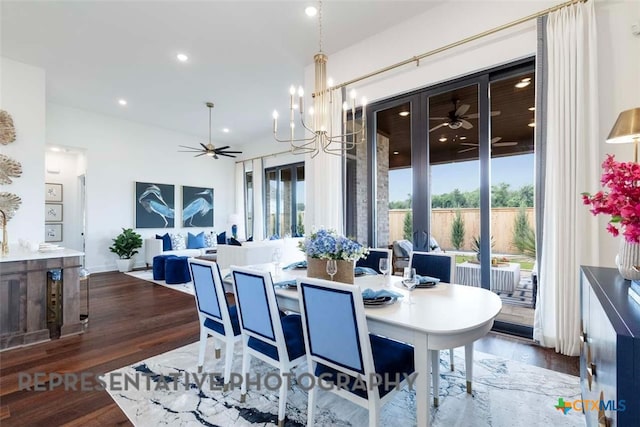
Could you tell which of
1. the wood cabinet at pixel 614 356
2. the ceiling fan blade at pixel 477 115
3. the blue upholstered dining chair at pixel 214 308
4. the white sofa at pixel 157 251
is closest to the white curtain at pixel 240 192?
the white sofa at pixel 157 251

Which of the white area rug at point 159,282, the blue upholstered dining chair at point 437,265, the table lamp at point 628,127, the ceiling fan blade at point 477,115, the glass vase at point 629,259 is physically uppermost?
the ceiling fan blade at point 477,115

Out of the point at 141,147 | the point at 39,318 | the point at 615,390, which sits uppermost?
the point at 141,147

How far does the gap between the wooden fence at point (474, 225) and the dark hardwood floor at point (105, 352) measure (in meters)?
1.01

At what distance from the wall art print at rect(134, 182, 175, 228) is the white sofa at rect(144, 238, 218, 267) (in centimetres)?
53

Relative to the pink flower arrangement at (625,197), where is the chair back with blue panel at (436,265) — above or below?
below

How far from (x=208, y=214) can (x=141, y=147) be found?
2.40 m

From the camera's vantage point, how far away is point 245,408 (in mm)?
1928

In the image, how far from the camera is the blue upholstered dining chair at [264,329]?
5.58ft

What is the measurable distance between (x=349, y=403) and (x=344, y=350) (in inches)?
30.5

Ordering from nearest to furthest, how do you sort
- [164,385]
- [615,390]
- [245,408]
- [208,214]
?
[615,390]
[245,408]
[164,385]
[208,214]

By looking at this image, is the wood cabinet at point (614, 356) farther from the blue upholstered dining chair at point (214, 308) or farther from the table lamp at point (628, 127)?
the blue upholstered dining chair at point (214, 308)

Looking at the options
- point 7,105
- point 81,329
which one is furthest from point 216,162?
point 81,329

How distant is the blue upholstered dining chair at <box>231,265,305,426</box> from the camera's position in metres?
1.70

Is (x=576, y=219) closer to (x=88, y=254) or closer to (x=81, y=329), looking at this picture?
(x=81, y=329)
